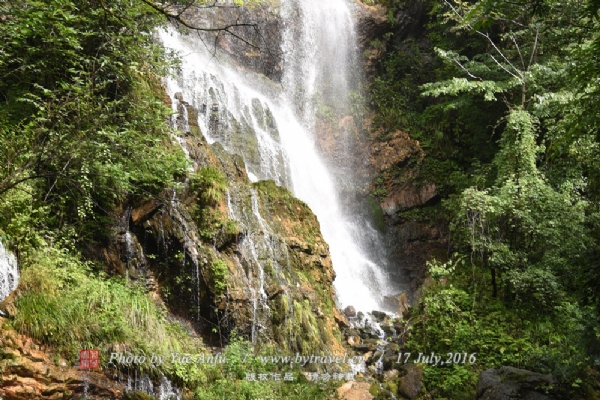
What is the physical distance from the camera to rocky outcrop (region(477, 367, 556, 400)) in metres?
4.87

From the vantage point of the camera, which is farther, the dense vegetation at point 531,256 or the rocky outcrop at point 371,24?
the rocky outcrop at point 371,24

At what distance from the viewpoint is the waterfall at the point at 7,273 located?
15.7 ft

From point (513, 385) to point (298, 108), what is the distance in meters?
16.1

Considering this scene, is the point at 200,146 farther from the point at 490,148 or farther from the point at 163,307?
the point at 490,148

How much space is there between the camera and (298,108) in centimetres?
1953

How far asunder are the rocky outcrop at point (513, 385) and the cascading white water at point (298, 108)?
6582 millimetres

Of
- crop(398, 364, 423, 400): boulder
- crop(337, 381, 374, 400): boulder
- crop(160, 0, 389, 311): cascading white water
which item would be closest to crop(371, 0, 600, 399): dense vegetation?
crop(398, 364, 423, 400): boulder

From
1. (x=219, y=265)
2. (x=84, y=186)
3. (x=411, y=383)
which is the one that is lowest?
(x=411, y=383)

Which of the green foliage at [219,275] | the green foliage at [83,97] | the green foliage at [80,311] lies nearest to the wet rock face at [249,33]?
the green foliage at [83,97]

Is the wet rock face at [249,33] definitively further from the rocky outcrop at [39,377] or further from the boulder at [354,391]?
the rocky outcrop at [39,377]

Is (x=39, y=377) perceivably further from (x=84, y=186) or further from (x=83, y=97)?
(x=83, y=97)

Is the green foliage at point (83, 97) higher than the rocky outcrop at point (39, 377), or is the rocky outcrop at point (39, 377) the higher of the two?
the green foliage at point (83, 97)

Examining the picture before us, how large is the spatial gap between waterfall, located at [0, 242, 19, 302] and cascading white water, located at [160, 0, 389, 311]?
7445 mm

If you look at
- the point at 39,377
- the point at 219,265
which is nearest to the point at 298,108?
the point at 219,265
